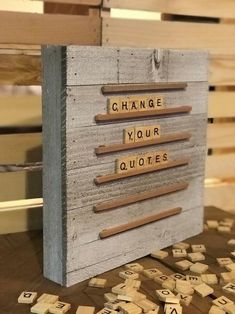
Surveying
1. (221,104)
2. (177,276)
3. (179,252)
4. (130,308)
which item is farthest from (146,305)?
(221,104)

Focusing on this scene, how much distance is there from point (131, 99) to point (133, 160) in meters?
0.11

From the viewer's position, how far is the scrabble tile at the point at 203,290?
2.59 ft

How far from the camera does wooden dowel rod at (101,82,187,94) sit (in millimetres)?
813

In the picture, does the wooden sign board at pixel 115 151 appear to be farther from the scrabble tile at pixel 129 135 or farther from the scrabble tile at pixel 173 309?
the scrabble tile at pixel 173 309

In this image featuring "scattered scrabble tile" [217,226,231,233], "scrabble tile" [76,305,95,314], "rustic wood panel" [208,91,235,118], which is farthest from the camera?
"rustic wood panel" [208,91,235,118]

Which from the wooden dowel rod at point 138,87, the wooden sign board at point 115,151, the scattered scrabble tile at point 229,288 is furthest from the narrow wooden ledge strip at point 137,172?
the scattered scrabble tile at point 229,288

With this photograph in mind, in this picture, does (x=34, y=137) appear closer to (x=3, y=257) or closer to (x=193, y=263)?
(x=3, y=257)

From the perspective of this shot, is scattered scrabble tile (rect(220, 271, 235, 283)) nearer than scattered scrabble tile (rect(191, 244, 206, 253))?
Yes

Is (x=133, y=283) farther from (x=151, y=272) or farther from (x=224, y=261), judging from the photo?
(x=224, y=261)

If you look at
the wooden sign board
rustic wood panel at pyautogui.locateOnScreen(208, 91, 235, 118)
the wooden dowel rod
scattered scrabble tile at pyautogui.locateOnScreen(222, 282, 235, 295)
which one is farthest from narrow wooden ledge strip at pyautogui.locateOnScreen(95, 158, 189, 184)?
rustic wood panel at pyautogui.locateOnScreen(208, 91, 235, 118)

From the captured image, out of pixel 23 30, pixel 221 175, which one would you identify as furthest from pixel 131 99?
pixel 221 175

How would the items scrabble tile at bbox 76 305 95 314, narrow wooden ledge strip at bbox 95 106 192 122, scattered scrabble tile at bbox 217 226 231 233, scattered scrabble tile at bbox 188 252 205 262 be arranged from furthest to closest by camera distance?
scattered scrabble tile at bbox 217 226 231 233
scattered scrabble tile at bbox 188 252 205 262
narrow wooden ledge strip at bbox 95 106 192 122
scrabble tile at bbox 76 305 95 314

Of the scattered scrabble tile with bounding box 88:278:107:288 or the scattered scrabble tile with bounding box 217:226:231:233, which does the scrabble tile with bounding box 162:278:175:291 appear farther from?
the scattered scrabble tile with bounding box 217:226:231:233

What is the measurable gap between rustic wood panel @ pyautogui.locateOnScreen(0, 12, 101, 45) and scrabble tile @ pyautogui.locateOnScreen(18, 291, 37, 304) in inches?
20.6
